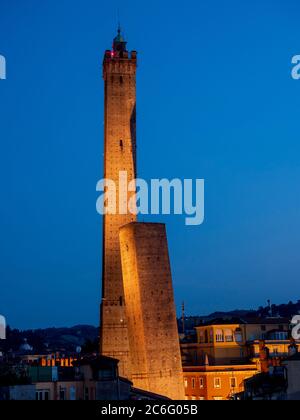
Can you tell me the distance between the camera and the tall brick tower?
44.9 m

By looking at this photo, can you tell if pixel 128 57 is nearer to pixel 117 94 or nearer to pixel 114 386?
pixel 117 94

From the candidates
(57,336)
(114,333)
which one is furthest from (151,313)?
(57,336)

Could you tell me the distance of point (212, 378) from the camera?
4334 cm

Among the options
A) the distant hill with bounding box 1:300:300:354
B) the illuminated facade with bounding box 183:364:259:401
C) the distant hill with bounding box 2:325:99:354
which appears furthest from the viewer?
the distant hill with bounding box 2:325:99:354

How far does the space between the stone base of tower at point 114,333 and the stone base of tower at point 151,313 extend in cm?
359

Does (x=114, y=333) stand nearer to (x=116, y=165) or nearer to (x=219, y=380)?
(x=219, y=380)

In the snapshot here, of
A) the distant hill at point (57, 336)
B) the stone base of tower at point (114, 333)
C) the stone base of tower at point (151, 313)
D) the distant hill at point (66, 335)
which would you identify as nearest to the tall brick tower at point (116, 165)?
the stone base of tower at point (114, 333)

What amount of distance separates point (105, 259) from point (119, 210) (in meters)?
3.33

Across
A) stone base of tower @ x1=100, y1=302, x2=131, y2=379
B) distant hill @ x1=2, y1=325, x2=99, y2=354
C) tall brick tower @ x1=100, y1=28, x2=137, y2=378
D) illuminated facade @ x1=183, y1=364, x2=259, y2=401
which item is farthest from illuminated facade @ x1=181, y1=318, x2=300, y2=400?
distant hill @ x1=2, y1=325, x2=99, y2=354

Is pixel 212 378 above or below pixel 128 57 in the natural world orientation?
below

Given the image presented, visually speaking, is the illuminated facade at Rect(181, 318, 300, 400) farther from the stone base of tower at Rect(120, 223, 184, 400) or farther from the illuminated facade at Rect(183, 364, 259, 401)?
the stone base of tower at Rect(120, 223, 184, 400)

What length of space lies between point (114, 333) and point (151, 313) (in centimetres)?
620

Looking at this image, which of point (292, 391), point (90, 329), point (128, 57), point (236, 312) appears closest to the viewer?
point (292, 391)
